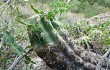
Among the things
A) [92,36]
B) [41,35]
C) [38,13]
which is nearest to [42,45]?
[41,35]

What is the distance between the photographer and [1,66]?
2475 millimetres

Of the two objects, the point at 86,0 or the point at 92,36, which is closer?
the point at 92,36

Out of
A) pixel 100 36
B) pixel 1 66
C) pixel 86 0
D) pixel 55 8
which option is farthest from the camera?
pixel 86 0

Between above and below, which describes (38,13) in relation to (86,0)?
above

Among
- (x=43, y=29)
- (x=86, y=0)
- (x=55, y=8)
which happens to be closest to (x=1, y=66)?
(x=43, y=29)

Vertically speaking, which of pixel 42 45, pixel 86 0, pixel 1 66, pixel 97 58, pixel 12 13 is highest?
pixel 12 13

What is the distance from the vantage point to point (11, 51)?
262 cm

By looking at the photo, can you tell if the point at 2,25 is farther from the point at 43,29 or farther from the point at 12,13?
the point at 43,29

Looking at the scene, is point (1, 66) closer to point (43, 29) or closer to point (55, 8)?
point (43, 29)

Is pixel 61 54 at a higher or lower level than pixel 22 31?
lower

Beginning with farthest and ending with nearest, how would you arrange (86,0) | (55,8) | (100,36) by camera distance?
(86,0) < (100,36) < (55,8)

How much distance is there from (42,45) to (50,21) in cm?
20

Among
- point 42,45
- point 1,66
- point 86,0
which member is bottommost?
point 86,0

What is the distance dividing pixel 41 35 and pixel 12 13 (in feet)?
0.97
